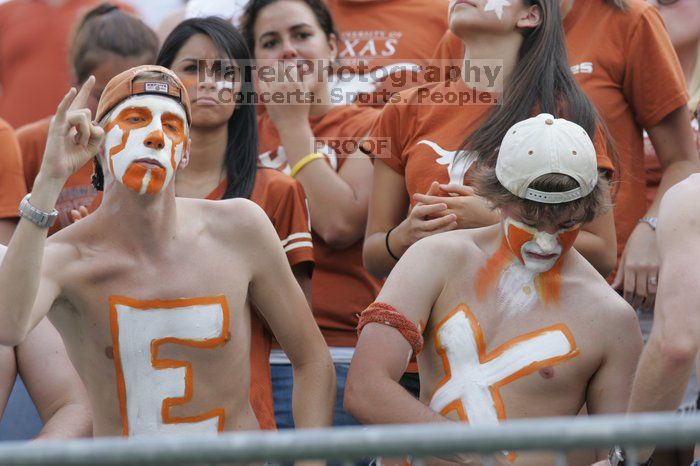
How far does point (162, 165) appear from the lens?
3516mm

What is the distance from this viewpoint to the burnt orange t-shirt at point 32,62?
5633 mm

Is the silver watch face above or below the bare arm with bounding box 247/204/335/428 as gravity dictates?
below

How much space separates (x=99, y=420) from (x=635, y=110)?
219cm

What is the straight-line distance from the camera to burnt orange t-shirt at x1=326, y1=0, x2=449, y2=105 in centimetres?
509

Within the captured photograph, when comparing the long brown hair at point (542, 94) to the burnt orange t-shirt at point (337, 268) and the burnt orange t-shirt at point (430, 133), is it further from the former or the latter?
the burnt orange t-shirt at point (337, 268)

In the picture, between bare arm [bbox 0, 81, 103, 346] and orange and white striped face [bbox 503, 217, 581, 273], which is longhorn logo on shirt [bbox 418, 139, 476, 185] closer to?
orange and white striped face [bbox 503, 217, 581, 273]

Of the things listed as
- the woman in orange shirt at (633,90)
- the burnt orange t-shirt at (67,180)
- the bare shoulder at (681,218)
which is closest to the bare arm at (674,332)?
the bare shoulder at (681,218)

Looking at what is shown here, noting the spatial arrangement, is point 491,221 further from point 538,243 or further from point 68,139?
point 68,139

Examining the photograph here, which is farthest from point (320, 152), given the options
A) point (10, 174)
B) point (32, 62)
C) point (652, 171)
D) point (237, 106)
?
point (32, 62)

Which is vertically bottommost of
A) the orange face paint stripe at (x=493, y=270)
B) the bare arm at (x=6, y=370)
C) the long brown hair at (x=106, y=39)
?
the bare arm at (x=6, y=370)

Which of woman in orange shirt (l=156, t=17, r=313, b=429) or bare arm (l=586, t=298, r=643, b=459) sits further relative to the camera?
woman in orange shirt (l=156, t=17, r=313, b=429)

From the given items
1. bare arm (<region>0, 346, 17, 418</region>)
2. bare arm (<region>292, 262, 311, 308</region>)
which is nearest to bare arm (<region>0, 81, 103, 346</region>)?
bare arm (<region>0, 346, 17, 418</region>)

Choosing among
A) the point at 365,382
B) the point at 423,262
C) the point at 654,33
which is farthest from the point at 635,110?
the point at 365,382

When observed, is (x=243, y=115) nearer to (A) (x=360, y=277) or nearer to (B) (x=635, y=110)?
(A) (x=360, y=277)
